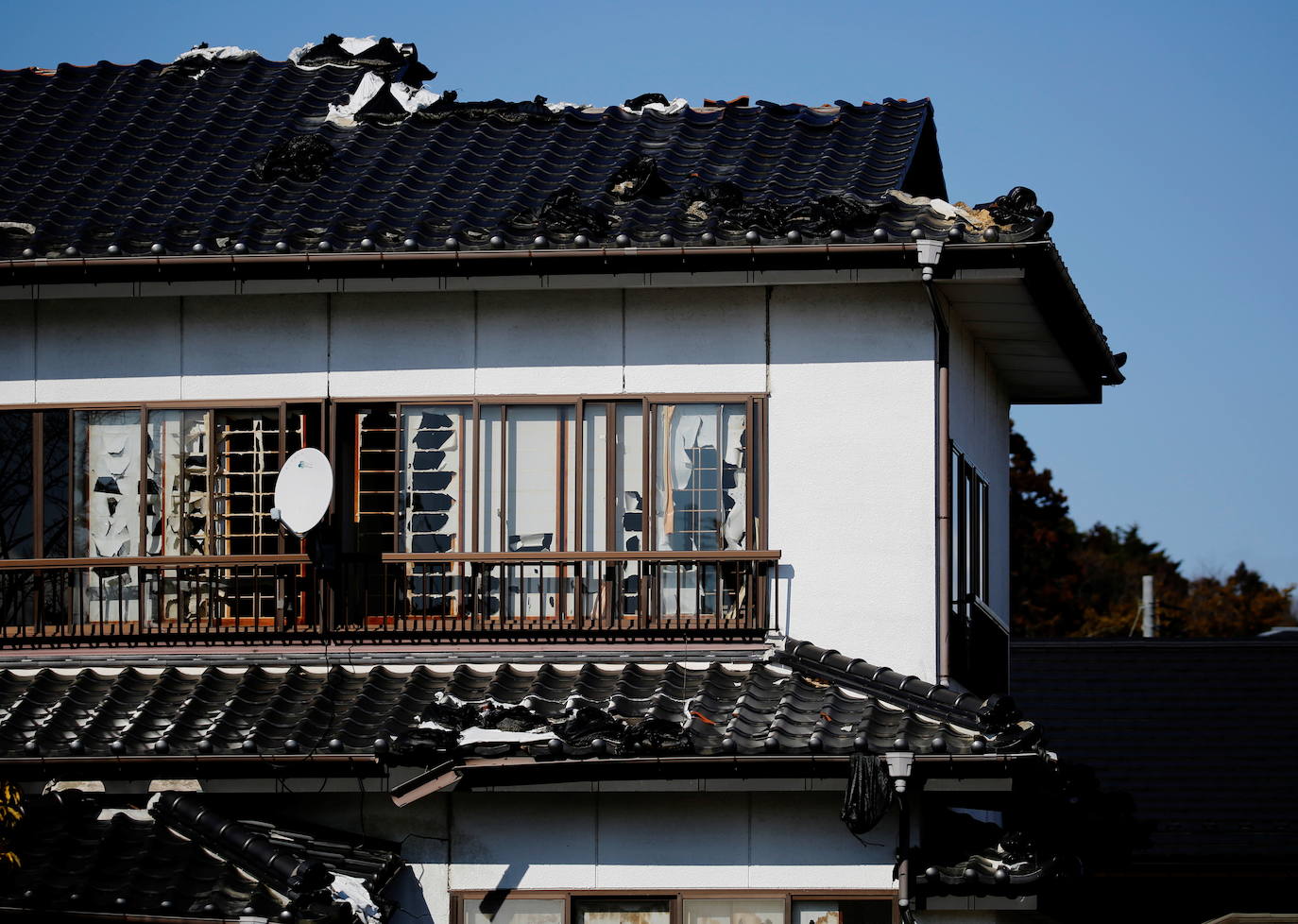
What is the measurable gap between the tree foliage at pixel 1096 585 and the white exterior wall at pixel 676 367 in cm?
3351

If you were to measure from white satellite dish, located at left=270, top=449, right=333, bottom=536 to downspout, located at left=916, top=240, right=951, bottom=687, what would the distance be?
181 inches

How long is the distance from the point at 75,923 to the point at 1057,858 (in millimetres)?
6196

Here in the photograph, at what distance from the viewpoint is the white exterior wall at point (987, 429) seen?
15367mm

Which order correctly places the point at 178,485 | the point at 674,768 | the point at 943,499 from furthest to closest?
the point at 178,485 < the point at 943,499 < the point at 674,768

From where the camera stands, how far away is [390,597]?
14.4 meters

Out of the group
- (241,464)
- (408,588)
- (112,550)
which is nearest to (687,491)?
(408,588)

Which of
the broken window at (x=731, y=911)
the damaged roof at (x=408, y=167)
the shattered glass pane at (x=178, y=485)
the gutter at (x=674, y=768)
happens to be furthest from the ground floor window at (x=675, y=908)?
the damaged roof at (x=408, y=167)

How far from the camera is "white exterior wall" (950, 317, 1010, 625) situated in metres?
15.4

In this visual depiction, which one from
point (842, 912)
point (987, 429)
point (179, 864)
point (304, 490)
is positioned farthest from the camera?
point (987, 429)

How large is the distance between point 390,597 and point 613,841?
282 centimetres

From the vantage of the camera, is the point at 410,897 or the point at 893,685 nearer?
the point at 410,897

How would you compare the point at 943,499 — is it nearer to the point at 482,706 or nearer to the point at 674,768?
the point at 674,768

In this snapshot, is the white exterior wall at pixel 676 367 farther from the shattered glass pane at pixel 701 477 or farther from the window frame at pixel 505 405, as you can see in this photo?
the shattered glass pane at pixel 701 477

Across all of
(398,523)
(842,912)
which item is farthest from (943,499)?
(398,523)
